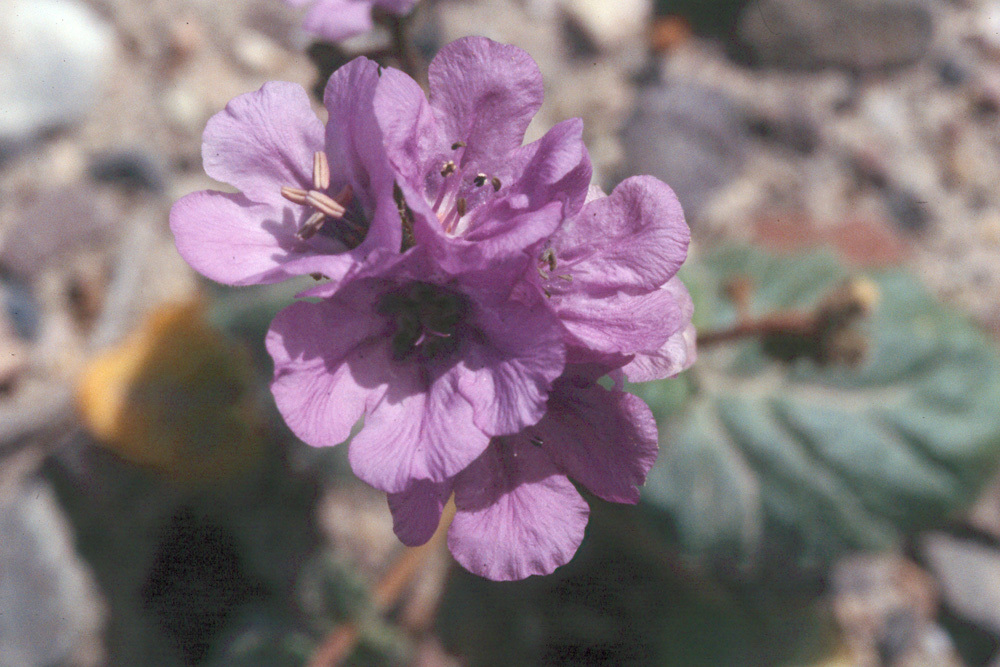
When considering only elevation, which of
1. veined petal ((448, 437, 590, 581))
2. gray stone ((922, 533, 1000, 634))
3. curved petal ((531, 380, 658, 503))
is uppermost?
curved petal ((531, 380, 658, 503))

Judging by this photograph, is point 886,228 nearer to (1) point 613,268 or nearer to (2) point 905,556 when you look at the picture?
(2) point 905,556

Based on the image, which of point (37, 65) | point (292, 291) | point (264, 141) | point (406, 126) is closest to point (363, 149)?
point (406, 126)

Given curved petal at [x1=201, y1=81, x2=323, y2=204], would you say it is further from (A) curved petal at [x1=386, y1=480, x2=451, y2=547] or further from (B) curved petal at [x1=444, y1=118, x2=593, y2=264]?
(A) curved petal at [x1=386, y1=480, x2=451, y2=547]

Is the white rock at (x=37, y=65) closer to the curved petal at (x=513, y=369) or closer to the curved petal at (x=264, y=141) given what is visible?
the curved petal at (x=264, y=141)

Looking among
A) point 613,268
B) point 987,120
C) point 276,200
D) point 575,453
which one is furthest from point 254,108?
point 987,120

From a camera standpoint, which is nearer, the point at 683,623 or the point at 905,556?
the point at 683,623

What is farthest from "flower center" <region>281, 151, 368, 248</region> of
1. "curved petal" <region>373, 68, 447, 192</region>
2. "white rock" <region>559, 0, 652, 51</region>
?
"white rock" <region>559, 0, 652, 51</region>

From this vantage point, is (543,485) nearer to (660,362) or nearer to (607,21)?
(660,362)

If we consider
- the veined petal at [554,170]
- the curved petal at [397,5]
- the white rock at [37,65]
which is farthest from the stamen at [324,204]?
the white rock at [37,65]
